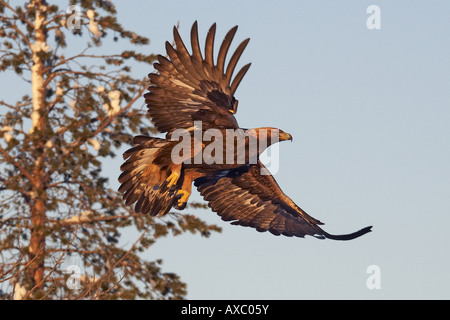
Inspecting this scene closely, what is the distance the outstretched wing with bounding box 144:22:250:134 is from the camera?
270 inches

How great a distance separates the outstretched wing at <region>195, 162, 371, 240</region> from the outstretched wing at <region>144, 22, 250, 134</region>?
1262 millimetres

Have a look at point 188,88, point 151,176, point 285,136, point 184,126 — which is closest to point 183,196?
point 151,176

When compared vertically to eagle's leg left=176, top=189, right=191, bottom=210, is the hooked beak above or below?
above

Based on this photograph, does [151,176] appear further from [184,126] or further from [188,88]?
[188,88]

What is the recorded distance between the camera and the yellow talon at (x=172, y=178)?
6715 mm

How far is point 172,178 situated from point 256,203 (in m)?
1.62

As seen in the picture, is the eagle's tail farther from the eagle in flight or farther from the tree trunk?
the tree trunk

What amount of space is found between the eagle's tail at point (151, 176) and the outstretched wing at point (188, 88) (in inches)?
8.4

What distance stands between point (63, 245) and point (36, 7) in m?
5.90

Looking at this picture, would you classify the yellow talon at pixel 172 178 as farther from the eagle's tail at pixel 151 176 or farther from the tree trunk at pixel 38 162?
the tree trunk at pixel 38 162

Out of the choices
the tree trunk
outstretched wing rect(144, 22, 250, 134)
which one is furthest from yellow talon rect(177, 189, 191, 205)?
the tree trunk
